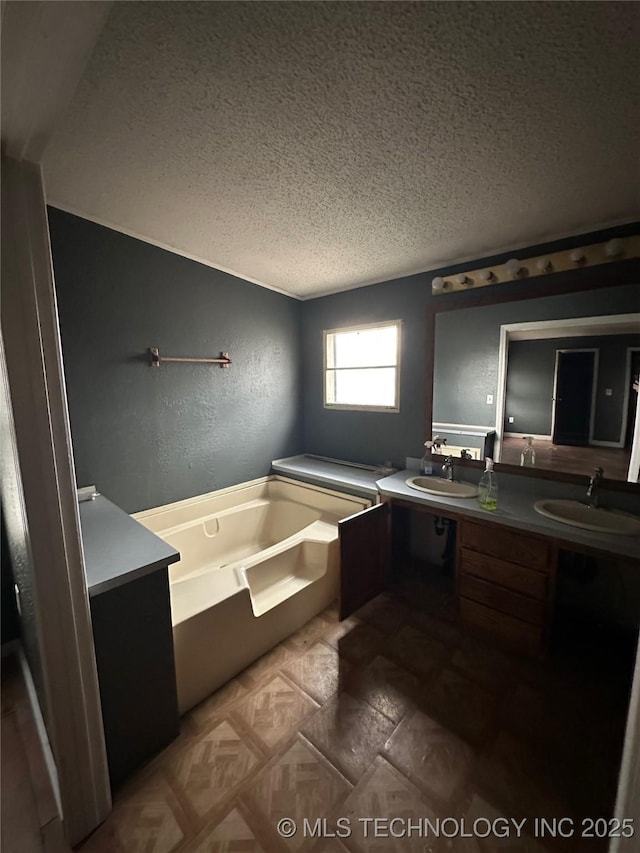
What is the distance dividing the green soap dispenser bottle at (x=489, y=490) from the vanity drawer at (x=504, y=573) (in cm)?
27

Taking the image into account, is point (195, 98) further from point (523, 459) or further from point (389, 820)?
point (389, 820)

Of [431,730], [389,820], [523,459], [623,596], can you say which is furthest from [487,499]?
[389,820]

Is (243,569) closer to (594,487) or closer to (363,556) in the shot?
(363,556)

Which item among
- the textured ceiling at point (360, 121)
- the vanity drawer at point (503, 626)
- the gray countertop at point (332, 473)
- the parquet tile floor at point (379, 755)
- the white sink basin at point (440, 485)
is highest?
the textured ceiling at point (360, 121)

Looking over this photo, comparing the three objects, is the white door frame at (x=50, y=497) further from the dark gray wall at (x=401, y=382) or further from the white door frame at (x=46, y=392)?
the dark gray wall at (x=401, y=382)

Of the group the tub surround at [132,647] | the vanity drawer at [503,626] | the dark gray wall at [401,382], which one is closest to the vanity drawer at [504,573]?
the vanity drawer at [503,626]

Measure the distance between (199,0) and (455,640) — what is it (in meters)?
2.67

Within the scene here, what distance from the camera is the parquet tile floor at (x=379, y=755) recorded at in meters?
1.04

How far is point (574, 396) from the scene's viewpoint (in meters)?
1.84

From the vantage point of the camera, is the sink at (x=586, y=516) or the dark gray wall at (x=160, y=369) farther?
the dark gray wall at (x=160, y=369)

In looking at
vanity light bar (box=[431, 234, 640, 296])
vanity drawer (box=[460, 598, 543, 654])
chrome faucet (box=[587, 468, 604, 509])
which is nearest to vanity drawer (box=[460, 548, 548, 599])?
vanity drawer (box=[460, 598, 543, 654])

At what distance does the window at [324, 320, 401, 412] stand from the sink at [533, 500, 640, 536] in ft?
3.98

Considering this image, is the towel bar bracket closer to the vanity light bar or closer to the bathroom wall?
the bathroom wall

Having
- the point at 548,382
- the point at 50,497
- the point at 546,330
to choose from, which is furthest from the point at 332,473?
the point at 50,497
